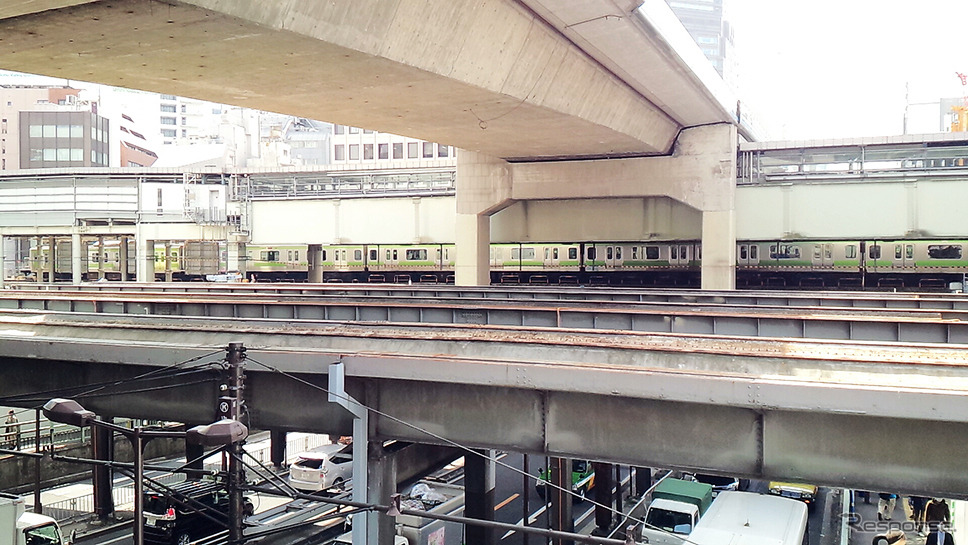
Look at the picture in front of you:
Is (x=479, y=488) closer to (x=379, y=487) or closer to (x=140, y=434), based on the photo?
(x=379, y=487)

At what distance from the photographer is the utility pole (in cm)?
736

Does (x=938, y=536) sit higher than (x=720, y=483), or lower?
higher

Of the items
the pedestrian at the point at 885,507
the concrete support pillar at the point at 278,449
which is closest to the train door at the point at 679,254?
the pedestrian at the point at 885,507

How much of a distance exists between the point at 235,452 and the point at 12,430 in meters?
20.0

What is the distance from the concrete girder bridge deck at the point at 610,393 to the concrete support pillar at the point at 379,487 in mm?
353

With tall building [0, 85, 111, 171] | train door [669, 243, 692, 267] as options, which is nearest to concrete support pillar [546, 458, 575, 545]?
train door [669, 243, 692, 267]

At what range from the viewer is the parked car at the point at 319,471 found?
22.1m

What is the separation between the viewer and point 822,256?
3450 cm

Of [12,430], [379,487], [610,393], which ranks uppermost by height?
[610,393]

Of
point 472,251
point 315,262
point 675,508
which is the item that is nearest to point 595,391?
point 675,508

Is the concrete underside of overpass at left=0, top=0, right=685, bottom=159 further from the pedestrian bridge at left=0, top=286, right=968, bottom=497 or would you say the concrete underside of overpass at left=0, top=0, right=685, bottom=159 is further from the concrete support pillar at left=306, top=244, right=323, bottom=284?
the concrete support pillar at left=306, top=244, right=323, bottom=284

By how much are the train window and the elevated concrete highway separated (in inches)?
421

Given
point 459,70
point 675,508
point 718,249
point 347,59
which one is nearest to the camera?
point 347,59

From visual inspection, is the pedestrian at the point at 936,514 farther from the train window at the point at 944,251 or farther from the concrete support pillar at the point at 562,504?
the train window at the point at 944,251
